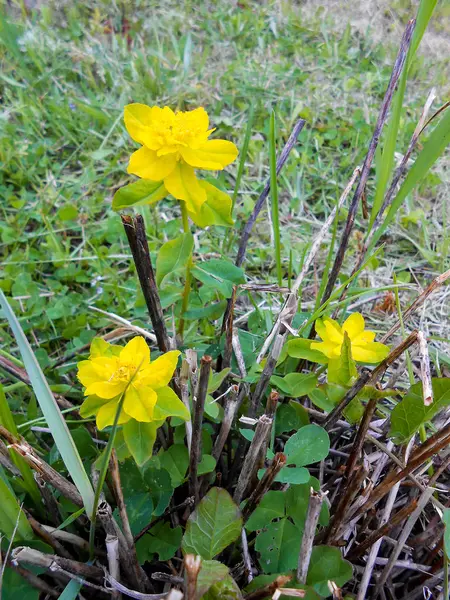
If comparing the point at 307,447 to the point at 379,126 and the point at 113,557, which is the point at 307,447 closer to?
the point at 113,557

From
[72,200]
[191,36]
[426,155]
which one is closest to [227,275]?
[426,155]

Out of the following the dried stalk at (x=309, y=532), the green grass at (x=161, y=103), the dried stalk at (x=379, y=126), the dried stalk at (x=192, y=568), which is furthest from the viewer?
the green grass at (x=161, y=103)

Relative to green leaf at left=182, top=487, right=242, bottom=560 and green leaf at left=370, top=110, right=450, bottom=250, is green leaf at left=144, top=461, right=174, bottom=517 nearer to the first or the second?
green leaf at left=182, top=487, right=242, bottom=560

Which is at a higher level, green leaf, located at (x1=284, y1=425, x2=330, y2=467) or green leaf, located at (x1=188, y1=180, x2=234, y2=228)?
green leaf, located at (x1=188, y1=180, x2=234, y2=228)

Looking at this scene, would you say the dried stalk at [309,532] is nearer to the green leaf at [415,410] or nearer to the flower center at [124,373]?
the green leaf at [415,410]

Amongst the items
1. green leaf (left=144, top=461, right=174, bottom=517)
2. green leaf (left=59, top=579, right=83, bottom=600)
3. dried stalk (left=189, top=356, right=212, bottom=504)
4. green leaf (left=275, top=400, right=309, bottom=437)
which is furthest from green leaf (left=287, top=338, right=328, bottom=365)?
green leaf (left=59, top=579, right=83, bottom=600)

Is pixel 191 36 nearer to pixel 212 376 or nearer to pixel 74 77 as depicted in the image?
pixel 74 77

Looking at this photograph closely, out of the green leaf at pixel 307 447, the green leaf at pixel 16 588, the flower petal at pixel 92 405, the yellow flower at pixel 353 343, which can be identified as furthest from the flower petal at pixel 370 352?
the green leaf at pixel 16 588
